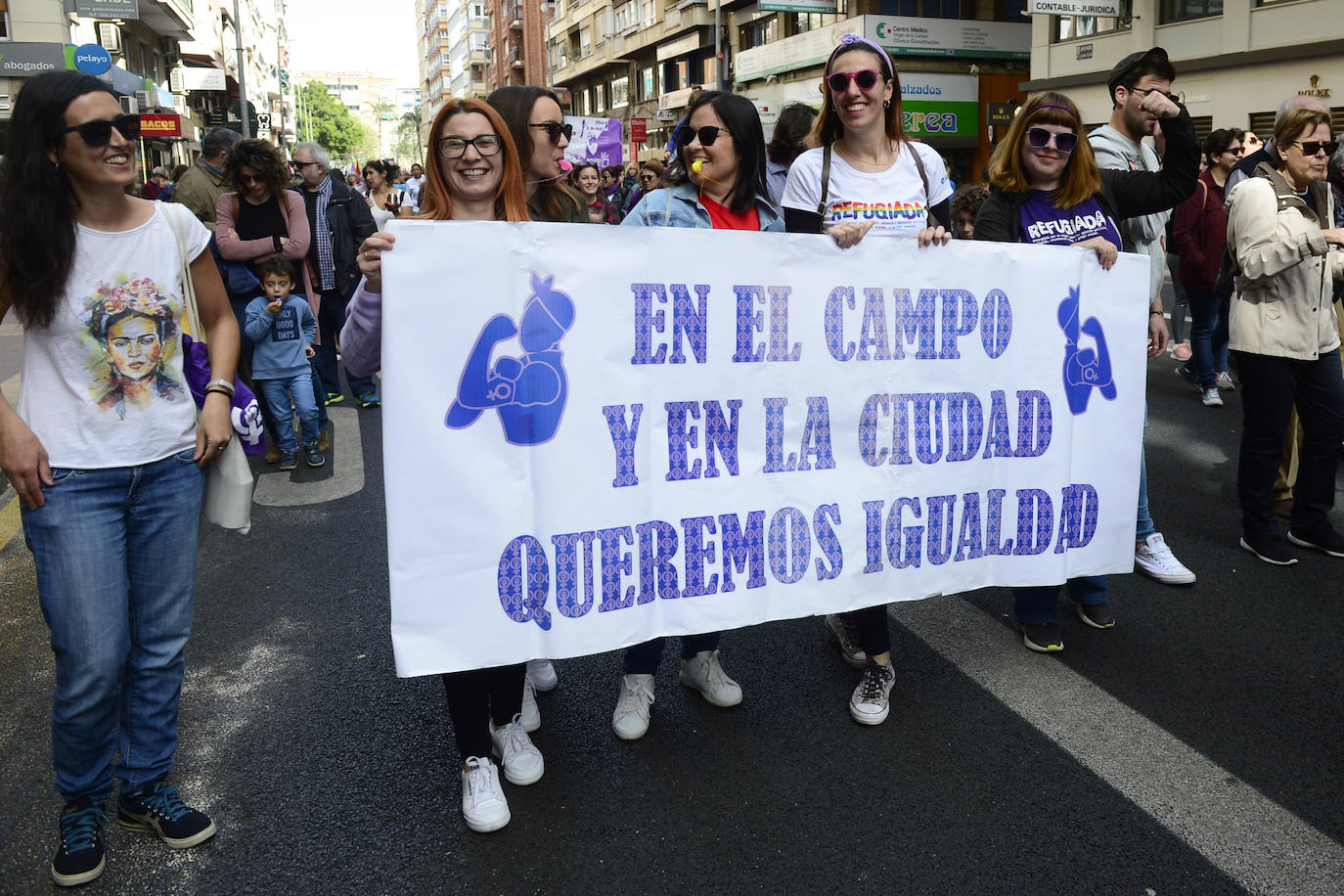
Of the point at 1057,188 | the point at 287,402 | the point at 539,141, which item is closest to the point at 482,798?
the point at 539,141

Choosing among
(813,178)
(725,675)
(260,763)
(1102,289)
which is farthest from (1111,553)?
(260,763)

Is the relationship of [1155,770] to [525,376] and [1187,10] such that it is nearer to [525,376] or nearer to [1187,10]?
[525,376]

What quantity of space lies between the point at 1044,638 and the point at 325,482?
14.9 ft

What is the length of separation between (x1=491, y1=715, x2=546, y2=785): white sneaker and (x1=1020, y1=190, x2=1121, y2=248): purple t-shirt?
2443mm

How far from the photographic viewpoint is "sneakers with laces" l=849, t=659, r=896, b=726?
3484 mm

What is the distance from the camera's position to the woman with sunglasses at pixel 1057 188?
3895mm

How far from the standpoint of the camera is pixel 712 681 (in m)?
3.67

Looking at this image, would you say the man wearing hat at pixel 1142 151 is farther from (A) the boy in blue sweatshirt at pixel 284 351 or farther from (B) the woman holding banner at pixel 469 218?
(A) the boy in blue sweatshirt at pixel 284 351

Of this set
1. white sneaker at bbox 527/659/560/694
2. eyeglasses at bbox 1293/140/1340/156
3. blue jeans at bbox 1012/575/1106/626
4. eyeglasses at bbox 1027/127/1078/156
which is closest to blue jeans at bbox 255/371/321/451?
white sneaker at bbox 527/659/560/694

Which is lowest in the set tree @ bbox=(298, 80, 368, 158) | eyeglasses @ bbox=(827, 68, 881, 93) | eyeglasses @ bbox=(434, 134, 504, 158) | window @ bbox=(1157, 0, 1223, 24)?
eyeglasses @ bbox=(434, 134, 504, 158)

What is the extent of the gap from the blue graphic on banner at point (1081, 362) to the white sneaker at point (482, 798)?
2.26 metres

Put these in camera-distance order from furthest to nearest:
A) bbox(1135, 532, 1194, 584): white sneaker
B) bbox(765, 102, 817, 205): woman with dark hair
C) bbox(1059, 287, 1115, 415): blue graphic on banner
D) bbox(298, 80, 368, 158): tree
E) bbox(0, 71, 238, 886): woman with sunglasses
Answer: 1. bbox(298, 80, 368, 158): tree
2. bbox(765, 102, 817, 205): woman with dark hair
3. bbox(1135, 532, 1194, 584): white sneaker
4. bbox(1059, 287, 1115, 415): blue graphic on banner
5. bbox(0, 71, 238, 886): woman with sunglasses

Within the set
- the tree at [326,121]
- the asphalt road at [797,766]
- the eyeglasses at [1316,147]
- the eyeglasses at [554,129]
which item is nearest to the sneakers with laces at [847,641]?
the asphalt road at [797,766]

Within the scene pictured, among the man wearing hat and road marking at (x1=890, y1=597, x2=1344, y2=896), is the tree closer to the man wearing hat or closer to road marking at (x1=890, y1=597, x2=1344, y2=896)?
the man wearing hat
